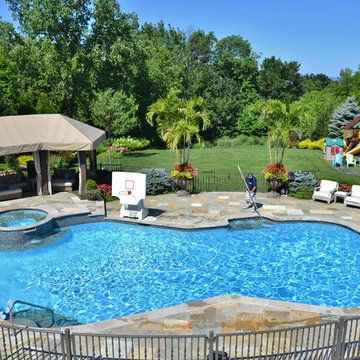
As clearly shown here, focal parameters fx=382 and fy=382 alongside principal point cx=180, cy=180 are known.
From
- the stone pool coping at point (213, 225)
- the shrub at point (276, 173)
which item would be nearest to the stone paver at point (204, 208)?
the stone pool coping at point (213, 225)

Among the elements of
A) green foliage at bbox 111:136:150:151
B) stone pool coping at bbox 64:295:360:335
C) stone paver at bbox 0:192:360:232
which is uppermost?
green foliage at bbox 111:136:150:151

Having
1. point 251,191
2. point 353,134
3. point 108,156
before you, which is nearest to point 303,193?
point 251,191

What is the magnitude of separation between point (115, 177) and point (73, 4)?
2084cm

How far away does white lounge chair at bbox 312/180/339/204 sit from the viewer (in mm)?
17672

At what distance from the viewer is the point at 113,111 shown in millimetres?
32531

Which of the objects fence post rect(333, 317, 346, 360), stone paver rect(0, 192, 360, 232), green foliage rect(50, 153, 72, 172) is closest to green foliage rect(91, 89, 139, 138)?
green foliage rect(50, 153, 72, 172)

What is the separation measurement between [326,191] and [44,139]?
1339 centimetres

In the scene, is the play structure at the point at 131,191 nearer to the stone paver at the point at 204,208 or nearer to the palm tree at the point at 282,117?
the stone paver at the point at 204,208

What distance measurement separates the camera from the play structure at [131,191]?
15438 millimetres

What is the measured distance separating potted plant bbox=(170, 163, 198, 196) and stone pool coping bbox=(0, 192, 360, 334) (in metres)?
0.59

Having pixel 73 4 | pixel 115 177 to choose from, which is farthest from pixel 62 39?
pixel 115 177

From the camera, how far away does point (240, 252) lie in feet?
43.7

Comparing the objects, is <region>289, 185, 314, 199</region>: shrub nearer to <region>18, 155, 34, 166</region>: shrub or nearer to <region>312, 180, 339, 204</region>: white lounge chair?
<region>312, 180, 339, 204</region>: white lounge chair

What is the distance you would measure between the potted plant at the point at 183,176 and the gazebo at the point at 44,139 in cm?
415
